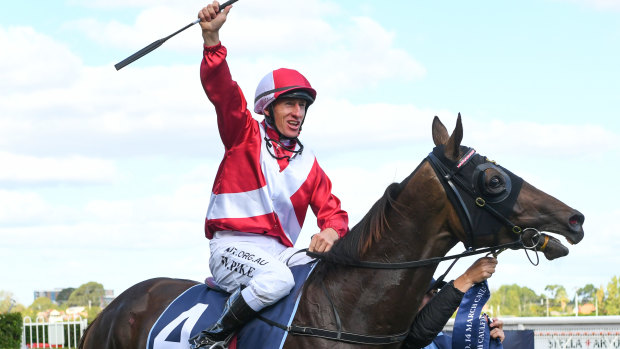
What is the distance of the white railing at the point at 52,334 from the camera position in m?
18.8

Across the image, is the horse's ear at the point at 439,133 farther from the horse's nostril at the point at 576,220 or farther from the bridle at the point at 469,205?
the horse's nostril at the point at 576,220

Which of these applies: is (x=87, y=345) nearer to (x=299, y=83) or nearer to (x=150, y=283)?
(x=150, y=283)

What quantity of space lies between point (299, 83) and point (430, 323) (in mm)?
1490

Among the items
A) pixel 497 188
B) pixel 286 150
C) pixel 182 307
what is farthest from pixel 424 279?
pixel 182 307

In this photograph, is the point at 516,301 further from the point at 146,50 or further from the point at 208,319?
the point at 146,50

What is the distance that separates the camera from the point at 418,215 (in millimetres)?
3639

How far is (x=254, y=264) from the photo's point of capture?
392cm

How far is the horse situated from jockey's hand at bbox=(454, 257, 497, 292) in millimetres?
185

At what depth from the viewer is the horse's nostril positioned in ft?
11.5

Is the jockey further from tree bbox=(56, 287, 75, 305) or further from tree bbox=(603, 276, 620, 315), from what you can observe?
tree bbox=(56, 287, 75, 305)

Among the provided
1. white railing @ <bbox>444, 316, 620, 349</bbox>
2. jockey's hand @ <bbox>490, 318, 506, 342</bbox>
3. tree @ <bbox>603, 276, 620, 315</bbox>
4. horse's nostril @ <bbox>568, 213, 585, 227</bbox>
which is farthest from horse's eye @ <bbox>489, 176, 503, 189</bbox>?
tree @ <bbox>603, 276, 620, 315</bbox>

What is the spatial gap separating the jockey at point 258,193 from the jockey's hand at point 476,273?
70 centimetres

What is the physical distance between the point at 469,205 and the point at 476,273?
452 millimetres

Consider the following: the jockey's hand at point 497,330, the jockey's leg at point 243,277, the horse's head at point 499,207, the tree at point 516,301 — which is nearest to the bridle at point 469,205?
the horse's head at point 499,207
